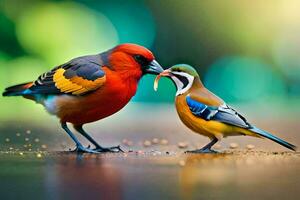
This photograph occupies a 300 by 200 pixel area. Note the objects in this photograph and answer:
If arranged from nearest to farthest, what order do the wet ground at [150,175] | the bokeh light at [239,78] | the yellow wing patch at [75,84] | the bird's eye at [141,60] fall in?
the wet ground at [150,175] < the yellow wing patch at [75,84] < the bird's eye at [141,60] < the bokeh light at [239,78]

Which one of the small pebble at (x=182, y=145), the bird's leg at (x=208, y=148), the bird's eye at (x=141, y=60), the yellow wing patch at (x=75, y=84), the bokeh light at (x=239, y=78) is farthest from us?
the bokeh light at (x=239, y=78)

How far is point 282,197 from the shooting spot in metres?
2.33

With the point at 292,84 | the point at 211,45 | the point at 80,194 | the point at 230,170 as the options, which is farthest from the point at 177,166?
the point at 292,84

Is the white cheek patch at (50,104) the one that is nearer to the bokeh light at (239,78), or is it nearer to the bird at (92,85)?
the bird at (92,85)

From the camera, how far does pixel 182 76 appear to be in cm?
288

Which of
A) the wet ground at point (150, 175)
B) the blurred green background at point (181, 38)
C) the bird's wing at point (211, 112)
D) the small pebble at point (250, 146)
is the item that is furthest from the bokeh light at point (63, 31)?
the small pebble at point (250, 146)

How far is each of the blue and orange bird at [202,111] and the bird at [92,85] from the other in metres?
0.13

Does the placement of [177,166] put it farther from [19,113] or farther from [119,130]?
[19,113]

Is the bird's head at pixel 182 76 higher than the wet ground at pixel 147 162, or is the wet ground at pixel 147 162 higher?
the bird's head at pixel 182 76

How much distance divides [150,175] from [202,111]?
16.8 inches

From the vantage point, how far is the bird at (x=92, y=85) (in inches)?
107

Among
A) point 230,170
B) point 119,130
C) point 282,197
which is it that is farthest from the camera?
point 119,130

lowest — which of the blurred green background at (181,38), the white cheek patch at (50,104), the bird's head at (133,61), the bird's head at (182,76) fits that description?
the white cheek patch at (50,104)

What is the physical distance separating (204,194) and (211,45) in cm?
122
